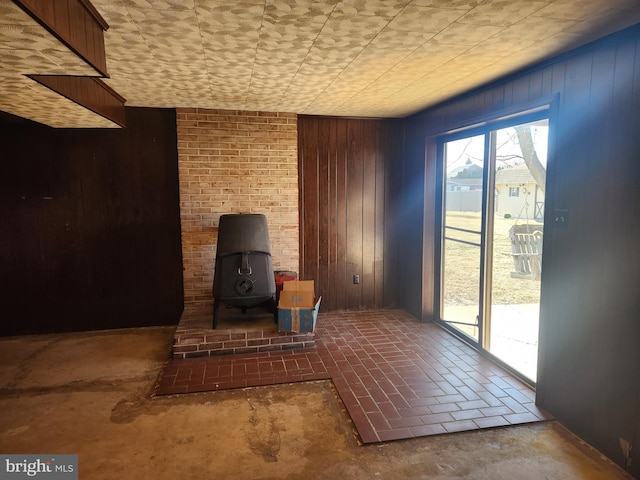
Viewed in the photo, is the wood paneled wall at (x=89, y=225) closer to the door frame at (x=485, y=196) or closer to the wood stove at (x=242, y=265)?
the wood stove at (x=242, y=265)

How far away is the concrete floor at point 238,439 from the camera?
2.52m

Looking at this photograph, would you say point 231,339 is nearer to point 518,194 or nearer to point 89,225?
point 89,225

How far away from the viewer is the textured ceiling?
86.7 inches

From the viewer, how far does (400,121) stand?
5.58 meters

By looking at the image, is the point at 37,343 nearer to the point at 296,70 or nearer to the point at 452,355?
the point at 296,70

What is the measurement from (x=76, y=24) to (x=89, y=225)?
3323 millimetres

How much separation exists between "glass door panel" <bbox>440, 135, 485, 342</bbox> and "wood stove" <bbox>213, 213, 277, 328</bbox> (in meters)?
2.15

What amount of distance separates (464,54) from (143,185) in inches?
150

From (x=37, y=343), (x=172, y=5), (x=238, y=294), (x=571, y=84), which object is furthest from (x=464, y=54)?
(x=37, y=343)

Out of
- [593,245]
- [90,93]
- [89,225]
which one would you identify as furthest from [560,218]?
[89,225]

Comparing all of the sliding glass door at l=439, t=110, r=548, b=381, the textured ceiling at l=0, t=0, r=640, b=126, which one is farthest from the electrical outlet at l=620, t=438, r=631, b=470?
the textured ceiling at l=0, t=0, r=640, b=126

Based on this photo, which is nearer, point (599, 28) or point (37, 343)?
point (599, 28)

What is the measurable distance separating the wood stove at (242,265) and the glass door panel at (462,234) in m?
2.15

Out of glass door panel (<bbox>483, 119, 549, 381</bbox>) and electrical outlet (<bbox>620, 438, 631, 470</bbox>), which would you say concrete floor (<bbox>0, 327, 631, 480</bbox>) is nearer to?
electrical outlet (<bbox>620, 438, 631, 470</bbox>)
